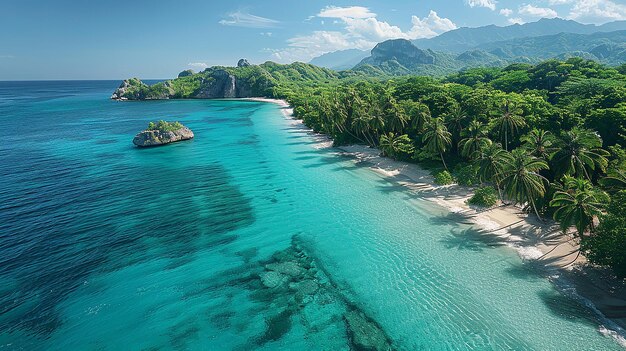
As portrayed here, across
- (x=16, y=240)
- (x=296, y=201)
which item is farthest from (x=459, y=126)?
(x=16, y=240)

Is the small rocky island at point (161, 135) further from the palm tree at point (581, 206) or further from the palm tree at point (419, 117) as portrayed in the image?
the palm tree at point (581, 206)

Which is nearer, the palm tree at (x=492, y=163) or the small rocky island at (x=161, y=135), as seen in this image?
the palm tree at (x=492, y=163)

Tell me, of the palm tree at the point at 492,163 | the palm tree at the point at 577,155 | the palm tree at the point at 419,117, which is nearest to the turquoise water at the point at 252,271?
the palm tree at the point at 492,163

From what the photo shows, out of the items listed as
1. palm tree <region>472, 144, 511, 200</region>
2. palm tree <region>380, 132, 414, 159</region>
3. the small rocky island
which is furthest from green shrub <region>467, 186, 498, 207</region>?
the small rocky island

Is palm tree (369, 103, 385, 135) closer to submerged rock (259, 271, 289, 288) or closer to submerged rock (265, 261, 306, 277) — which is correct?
submerged rock (265, 261, 306, 277)

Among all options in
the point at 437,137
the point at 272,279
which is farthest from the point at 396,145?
the point at 272,279

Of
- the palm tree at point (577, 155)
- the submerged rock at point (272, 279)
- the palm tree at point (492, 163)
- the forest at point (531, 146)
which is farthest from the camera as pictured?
the palm tree at point (492, 163)

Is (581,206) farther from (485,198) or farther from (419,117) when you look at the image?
(419,117)
